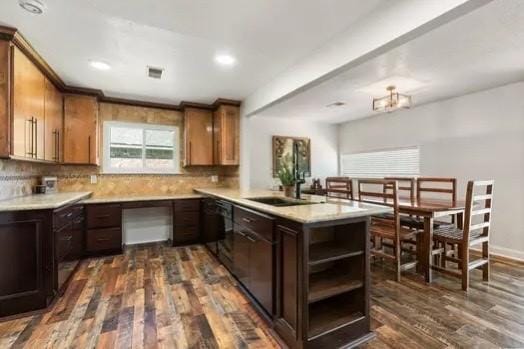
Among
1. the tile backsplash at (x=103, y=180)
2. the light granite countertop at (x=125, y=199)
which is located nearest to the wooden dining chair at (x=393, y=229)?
the tile backsplash at (x=103, y=180)

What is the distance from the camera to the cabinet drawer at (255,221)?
6.47ft

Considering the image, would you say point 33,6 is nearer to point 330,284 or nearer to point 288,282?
point 288,282

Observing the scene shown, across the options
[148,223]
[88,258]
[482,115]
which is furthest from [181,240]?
[482,115]

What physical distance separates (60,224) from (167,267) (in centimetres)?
128

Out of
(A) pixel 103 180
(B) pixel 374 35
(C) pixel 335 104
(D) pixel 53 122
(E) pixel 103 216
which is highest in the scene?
(C) pixel 335 104

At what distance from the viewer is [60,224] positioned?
2451mm

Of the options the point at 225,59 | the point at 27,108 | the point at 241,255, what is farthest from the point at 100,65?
the point at 241,255

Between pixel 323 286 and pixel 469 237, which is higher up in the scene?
pixel 469 237

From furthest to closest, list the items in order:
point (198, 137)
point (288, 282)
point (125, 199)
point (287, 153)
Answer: point (287, 153) → point (198, 137) → point (125, 199) → point (288, 282)

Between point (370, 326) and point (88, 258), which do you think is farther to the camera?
point (88, 258)

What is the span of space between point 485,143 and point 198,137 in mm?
4302

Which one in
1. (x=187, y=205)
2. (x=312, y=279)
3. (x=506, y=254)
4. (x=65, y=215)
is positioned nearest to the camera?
(x=312, y=279)

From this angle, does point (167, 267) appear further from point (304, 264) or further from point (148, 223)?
→ point (304, 264)

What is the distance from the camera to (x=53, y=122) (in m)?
3.24
